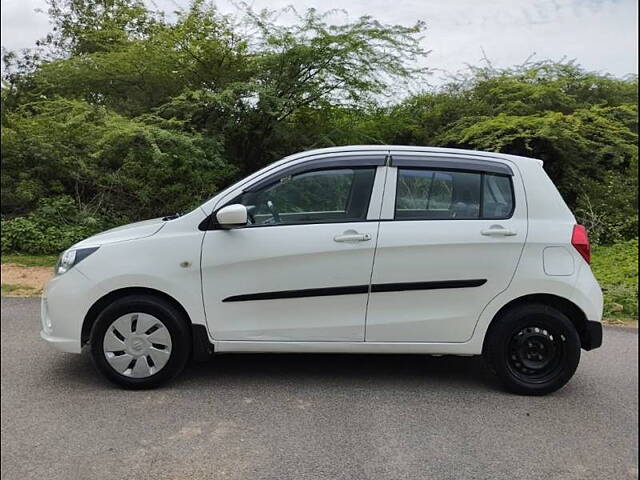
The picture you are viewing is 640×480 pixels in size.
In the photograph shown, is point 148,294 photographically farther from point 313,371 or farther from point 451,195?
point 451,195

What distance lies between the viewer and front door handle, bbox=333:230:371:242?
3.58 m

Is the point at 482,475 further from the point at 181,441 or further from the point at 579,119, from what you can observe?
the point at 579,119

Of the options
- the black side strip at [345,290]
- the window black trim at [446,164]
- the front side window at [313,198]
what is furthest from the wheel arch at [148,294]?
the window black trim at [446,164]

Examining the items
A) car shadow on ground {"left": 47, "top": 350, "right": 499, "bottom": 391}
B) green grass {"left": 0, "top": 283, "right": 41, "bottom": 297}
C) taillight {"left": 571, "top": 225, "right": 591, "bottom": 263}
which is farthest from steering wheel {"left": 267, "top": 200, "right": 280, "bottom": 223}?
green grass {"left": 0, "top": 283, "right": 41, "bottom": 297}

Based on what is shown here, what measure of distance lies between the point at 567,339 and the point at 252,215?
7.52 feet

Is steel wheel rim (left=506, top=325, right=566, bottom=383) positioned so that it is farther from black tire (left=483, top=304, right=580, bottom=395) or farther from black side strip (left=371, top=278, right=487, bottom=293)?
black side strip (left=371, top=278, right=487, bottom=293)

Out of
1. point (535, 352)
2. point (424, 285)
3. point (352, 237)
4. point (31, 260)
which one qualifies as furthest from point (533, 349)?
point (31, 260)

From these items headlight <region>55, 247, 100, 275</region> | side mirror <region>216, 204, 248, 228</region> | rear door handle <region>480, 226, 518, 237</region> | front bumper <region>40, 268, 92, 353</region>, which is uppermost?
side mirror <region>216, 204, 248, 228</region>

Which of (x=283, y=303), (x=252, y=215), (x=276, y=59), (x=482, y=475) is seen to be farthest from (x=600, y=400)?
(x=276, y=59)

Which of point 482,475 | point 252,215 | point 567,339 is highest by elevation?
point 252,215

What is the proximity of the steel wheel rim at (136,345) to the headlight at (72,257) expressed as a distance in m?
0.48

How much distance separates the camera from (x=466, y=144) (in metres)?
9.36

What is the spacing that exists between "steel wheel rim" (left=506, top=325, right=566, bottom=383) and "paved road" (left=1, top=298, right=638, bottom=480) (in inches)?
7.2

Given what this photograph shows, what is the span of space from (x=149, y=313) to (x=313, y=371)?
127 cm
